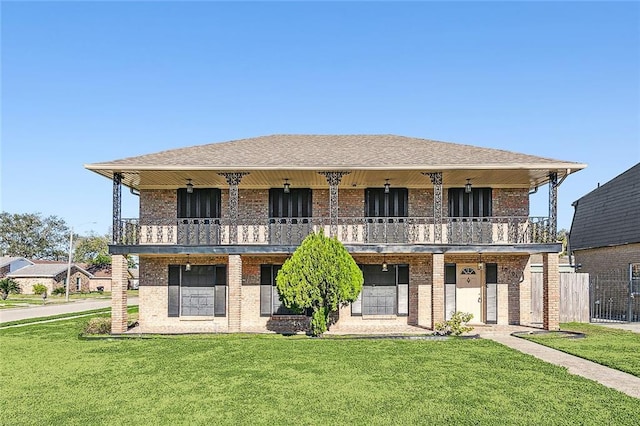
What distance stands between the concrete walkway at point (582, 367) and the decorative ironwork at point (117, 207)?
11394mm

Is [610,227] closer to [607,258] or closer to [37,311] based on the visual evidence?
[607,258]

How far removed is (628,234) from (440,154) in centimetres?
1211

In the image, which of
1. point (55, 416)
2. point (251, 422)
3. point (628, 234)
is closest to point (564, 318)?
point (628, 234)

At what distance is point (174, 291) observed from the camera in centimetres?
1748

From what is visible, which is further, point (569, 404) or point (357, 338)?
point (357, 338)

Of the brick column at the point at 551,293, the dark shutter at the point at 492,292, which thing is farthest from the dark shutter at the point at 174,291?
the brick column at the point at 551,293

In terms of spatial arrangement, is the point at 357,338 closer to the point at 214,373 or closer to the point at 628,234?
the point at 214,373

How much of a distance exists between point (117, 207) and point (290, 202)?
5.48 metres

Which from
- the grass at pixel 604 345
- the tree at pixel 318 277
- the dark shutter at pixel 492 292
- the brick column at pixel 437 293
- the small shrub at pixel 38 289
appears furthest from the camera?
the small shrub at pixel 38 289

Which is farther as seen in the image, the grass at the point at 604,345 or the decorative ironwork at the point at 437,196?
the decorative ironwork at the point at 437,196

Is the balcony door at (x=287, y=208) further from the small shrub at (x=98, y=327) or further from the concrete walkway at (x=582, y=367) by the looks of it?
the concrete walkway at (x=582, y=367)

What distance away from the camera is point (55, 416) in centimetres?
706

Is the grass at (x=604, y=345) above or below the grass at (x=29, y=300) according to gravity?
above

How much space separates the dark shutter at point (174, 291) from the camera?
57.2 ft
